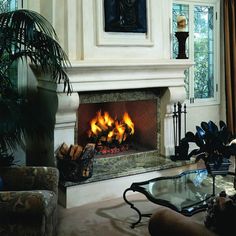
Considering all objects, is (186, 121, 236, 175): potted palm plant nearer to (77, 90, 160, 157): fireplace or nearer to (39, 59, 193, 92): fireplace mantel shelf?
(39, 59, 193, 92): fireplace mantel shelf

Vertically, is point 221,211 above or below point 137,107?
below

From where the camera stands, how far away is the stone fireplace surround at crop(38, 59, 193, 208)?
3.80m

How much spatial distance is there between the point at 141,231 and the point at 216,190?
26.2 inches

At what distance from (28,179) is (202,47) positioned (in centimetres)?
361

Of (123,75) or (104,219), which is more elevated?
(123,75)

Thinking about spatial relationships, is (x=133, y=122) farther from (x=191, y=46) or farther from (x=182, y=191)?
(x=182, y=191)

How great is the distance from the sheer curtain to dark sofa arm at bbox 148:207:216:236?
13.4 feet

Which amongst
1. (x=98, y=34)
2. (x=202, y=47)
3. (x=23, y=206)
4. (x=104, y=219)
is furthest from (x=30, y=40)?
(x=202, y=47)

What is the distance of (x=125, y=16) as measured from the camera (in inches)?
163

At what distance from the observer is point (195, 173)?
3516 mm

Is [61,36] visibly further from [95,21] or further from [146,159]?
[146,159]

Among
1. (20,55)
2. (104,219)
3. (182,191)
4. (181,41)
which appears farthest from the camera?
(181,41)

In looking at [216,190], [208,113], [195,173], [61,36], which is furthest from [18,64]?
[208,113]

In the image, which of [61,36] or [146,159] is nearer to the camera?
[61,36]
